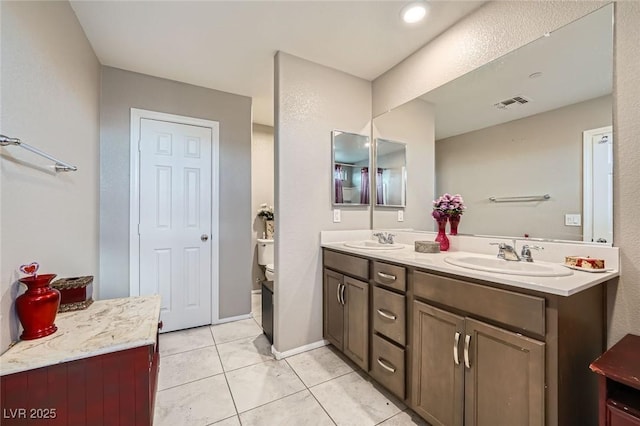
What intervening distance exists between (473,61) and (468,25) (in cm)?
24

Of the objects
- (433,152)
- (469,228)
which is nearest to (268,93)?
(433,152)

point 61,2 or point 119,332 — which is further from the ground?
point 61,2

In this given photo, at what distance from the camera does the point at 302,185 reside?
222cm

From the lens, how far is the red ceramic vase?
1059 millimetres

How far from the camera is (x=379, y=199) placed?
2.54m

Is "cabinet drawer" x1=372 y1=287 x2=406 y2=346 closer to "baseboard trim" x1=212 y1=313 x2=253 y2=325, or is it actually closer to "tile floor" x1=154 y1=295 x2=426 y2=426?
"tile floor" x1=154 y1=295 x2=426 y2=426

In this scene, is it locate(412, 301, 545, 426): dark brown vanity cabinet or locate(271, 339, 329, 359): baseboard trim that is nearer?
locate(412, 301, 545, 426): dark brown vanity cabinet

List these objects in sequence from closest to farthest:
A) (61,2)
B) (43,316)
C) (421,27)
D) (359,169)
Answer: (43,316) < (61,2) < (421,27) < (359,169)

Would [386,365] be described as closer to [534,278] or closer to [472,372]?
[472,372]

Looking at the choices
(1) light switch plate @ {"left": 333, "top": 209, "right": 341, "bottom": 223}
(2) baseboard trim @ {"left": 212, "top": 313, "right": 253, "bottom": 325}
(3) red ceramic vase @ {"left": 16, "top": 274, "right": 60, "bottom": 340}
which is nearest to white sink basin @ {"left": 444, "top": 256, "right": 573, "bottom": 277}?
(1) light switch plate @ {"left": 333, "top": 209, "right": 341, "bottom": 223}

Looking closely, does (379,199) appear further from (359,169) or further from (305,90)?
(305,90)

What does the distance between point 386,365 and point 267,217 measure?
102 inches

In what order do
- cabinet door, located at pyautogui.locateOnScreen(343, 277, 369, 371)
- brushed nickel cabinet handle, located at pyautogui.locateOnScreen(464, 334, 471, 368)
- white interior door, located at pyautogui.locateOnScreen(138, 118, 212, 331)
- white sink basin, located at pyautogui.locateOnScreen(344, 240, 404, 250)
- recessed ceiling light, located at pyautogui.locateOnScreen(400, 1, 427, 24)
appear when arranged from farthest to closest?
1. white interior door, located at pyautogui.locateOnScreen(138, 118, 212, 331)
2. white sink basin, located at pyautogui.locateOnScreen(344, 240, 404, 250)
3. cabinet door, located at pyautogui.locateOnScreen(343, 277, 369, 371)
4. recessed ceiling light, located at pyautogui.locateOnScreen(400, 1, 427, 24)
5. brushed nickel cabinet handle, located at pyautogui.locateOnScreen(464, 334, 471, 368)

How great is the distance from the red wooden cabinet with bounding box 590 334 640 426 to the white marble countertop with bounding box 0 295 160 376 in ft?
5.47
